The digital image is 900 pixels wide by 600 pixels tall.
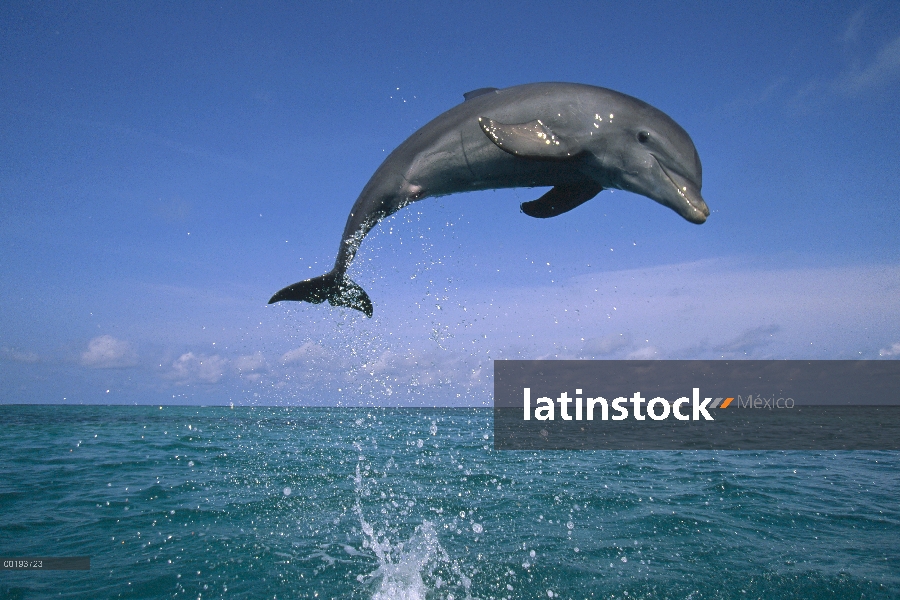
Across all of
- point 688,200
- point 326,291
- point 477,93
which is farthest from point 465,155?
point 326,291

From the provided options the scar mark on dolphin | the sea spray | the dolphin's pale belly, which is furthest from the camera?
the sea spray

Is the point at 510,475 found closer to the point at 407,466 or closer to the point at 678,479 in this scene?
the point at 407,466

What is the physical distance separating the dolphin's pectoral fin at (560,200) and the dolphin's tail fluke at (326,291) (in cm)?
190

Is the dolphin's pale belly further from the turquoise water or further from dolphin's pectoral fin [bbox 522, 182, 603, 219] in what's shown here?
the turquoise water

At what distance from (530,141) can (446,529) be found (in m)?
6.17

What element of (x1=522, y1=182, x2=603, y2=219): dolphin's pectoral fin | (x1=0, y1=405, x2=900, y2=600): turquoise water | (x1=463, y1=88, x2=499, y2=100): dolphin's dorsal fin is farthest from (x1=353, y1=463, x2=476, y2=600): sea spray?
(x1=463, y1=88, x2=499, y2=100): dolphin's dorsal fin

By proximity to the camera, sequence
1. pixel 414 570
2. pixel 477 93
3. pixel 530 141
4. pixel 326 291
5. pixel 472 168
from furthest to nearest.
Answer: pixel 414 570 < pixel 326 291 < pixel 477 93 < pixel 472 168 < pixel 530 141

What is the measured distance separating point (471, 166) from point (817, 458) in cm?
1906

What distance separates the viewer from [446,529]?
25.5ft

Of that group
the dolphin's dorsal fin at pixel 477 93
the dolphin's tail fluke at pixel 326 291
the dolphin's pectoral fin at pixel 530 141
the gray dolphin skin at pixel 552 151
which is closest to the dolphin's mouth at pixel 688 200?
the gray dolphin skin at pixel 552 151

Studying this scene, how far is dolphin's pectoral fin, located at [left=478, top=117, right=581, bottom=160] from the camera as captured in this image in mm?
3373

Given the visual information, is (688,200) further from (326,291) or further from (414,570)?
(414,570)

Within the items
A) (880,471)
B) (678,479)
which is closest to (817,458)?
(880,471)

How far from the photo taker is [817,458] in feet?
57.1
